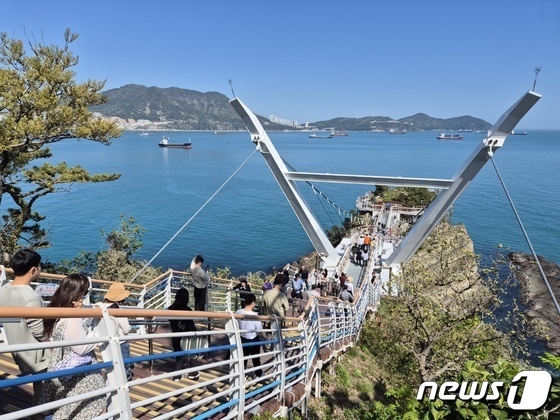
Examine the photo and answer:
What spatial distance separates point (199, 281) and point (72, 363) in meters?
3.43

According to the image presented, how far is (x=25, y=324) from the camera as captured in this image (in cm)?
258

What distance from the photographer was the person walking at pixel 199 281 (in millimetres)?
5773

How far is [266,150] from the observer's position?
14539mm

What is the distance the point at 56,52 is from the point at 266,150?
760 cm

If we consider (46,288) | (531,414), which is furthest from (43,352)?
(531,414)

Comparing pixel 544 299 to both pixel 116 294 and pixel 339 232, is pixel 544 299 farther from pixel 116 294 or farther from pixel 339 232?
pixel 116 294

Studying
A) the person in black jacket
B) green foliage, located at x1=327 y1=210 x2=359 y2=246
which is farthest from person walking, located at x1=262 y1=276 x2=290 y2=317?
green foliage, located at x1=327 y1=210 x2=359 y2=246

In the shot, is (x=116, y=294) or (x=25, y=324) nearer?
(x=25, y=324)

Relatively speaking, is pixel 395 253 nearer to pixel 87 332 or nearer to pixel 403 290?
pixel 403 290

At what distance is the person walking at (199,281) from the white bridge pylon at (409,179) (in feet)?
22.9

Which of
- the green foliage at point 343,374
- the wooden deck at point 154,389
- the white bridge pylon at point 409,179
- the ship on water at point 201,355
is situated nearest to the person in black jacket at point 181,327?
the ship on water at point 201,355

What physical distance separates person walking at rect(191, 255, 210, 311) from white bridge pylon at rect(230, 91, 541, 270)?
699 centimetres

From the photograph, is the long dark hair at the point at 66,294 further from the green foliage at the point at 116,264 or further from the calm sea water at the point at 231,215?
the calm sea water at the point at 231,215

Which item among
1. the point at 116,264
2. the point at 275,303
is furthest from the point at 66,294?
the point at 116,264
